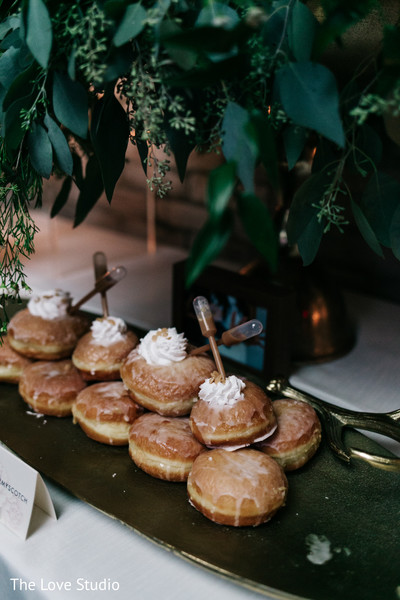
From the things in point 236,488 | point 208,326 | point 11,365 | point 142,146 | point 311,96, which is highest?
point 311,96

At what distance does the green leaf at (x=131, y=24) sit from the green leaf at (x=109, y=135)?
0.16 m

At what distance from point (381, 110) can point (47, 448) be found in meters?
0.74

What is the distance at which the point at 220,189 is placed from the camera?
17.2 inches

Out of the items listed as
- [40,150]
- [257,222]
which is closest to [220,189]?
[257,222]

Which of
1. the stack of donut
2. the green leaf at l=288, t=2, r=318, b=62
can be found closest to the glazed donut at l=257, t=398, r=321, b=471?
the stack of donut

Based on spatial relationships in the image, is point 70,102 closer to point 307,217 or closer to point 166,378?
point 307,217

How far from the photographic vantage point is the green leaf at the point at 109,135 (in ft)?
2.39

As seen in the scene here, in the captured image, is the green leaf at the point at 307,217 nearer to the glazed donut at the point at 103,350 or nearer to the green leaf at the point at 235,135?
the green leaf at the point at 235,135

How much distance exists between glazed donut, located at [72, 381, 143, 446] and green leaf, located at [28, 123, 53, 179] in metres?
0.41

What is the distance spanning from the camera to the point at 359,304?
61.6 inches

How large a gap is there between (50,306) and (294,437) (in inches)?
22.5

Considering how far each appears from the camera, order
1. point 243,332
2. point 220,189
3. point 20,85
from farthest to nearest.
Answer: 1. point 243,332
2. point 20,85
3. point 220,189

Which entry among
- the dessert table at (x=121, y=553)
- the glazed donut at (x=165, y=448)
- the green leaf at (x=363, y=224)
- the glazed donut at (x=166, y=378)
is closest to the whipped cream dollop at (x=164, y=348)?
the glazed donut at (x=166, y=378)

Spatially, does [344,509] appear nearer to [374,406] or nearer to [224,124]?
[374,406]
